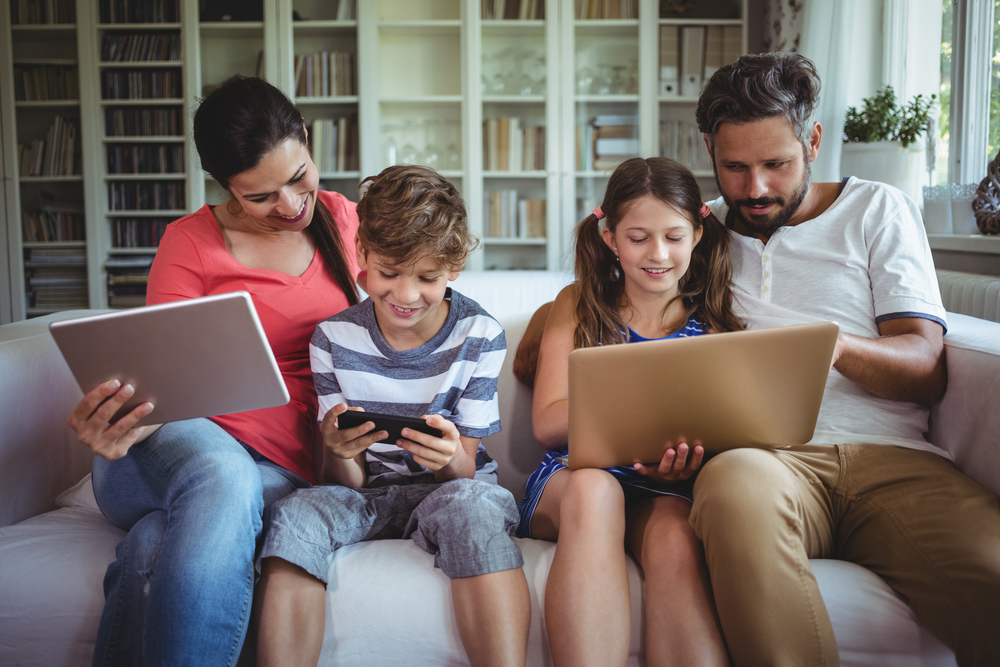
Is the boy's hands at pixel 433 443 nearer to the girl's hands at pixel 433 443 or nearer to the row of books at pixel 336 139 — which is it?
the girl's hands at pixel 433 443

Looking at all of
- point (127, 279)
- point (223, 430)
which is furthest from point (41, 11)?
point (223, 430)

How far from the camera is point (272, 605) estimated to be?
0.92 m

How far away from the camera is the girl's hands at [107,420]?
2.94ft

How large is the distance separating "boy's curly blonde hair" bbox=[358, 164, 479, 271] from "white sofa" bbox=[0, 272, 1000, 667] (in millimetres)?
451

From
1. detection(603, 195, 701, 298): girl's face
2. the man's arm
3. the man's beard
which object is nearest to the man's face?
the man's beard

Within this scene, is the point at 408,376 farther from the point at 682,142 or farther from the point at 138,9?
the point at 138,9

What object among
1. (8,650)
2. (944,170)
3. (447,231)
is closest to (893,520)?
(447,231)

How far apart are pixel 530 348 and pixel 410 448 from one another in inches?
19.4

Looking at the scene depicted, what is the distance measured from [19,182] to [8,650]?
→ 296 centimetres

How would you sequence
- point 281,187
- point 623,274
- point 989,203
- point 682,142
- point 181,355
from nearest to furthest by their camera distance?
1. point 181,355
2. point 281,187
3. point 623,274
4. point 989,203
5. point 682,142

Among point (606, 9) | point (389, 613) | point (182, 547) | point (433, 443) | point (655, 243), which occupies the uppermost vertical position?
→ point (606, 9)

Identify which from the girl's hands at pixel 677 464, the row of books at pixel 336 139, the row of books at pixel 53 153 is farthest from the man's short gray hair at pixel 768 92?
the row of books at pixel 53 153

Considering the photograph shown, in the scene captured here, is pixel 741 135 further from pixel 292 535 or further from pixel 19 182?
pixel 19 182

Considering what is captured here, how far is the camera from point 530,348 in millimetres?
1396
